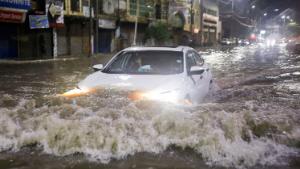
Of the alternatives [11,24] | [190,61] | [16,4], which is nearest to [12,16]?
[16,4]

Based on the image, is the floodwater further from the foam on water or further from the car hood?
the car hood

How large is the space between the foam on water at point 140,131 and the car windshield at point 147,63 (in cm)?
131

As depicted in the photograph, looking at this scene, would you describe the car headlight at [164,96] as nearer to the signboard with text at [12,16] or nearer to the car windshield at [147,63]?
the car windshield at [147,63]

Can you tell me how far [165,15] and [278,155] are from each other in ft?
146

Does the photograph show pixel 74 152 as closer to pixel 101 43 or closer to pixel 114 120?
pixel 114 120

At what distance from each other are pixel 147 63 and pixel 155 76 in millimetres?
870

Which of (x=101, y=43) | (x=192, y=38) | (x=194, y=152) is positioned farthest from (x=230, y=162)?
(x=192, y=38)

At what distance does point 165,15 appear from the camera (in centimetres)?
4900

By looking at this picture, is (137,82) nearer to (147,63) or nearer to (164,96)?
(164,96)

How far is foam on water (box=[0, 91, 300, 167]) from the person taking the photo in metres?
5.42

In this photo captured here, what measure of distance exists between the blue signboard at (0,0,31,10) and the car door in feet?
57.4

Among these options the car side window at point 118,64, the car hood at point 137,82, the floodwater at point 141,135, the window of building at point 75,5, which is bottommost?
the floodwater at point 141,135

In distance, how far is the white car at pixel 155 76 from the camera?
23.4 ft

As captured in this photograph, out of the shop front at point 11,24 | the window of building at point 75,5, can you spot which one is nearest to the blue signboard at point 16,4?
the shop front at point 11,24
